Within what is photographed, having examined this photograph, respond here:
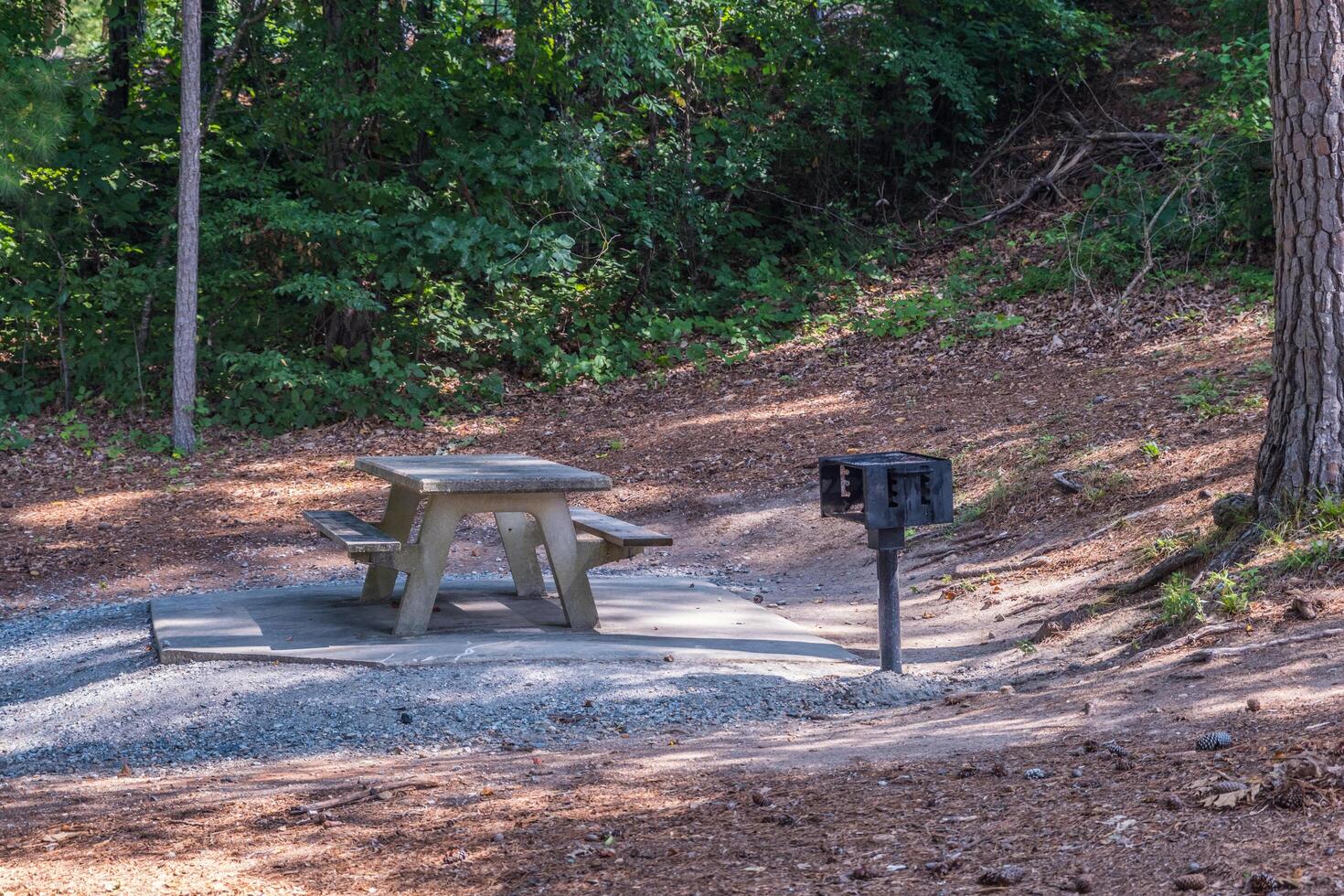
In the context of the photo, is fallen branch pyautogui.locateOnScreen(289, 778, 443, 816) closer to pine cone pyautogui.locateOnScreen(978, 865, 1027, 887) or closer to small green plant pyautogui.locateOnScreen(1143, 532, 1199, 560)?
pine cone pyautogui.locateOnScreen(978, 865, 1027, 887)

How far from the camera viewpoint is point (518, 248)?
13.5m

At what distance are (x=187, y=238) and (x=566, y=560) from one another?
7868 mm

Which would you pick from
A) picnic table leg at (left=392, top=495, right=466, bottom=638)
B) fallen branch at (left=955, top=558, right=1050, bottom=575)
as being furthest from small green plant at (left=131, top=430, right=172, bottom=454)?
fallen branch at (left=955, top=558, right=1050, bottom=575)

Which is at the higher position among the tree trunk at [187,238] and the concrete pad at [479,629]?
the tree trunk at [187,238]

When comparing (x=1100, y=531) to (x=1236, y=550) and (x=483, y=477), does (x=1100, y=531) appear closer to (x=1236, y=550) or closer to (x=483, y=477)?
(x=1236, y=550)

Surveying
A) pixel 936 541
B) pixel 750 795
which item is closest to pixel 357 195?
pixel 936 541

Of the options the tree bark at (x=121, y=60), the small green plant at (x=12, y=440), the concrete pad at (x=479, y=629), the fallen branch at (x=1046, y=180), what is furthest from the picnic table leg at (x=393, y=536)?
the fallen branch at (x=1046, y=180)

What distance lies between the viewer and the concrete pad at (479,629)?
19.2 feet

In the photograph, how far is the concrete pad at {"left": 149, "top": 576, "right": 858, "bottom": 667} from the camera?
5844mm

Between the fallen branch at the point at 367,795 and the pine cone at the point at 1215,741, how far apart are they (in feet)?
7.80

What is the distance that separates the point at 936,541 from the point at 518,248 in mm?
6597

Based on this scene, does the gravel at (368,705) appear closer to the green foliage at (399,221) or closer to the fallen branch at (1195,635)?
the fallen branch at (1195,635)

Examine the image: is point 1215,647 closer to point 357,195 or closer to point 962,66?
point 357,195

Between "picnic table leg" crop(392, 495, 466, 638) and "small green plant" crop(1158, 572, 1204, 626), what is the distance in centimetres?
337
